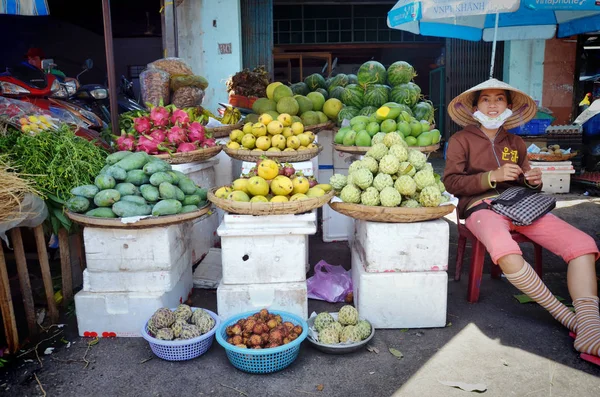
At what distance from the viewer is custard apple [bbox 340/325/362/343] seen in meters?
2.62

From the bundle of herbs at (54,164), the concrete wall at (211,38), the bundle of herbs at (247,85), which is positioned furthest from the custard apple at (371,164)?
the concrete wall at (211,38)

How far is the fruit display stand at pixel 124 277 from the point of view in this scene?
2.89m

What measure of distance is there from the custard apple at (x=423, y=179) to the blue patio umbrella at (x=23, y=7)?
3.11 metres

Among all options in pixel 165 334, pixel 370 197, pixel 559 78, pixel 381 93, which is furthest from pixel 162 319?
pixel 559 78

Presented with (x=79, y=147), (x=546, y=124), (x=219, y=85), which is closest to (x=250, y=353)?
(x=79, y=147)

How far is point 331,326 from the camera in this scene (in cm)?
268

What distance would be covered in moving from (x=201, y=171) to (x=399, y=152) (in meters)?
1.90

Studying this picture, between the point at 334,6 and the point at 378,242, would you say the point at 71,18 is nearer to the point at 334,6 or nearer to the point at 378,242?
the point at 334,6

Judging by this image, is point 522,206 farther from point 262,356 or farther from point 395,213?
point 262,356

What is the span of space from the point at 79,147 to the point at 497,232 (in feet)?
9.37

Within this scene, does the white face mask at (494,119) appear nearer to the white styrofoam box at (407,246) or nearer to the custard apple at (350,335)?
the white styrofoam box at (407,246)

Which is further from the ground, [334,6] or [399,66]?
[334,6]

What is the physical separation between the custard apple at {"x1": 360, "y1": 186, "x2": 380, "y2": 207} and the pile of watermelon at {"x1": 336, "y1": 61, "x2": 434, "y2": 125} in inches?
74.5

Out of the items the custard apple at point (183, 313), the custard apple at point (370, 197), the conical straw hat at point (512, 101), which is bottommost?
the custard apple at point (183, 313)
